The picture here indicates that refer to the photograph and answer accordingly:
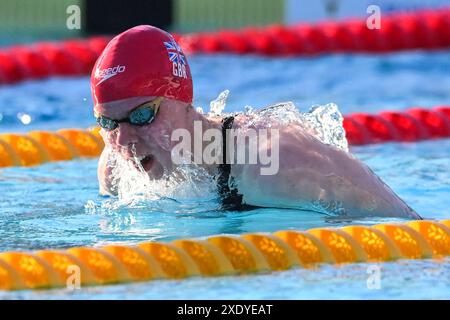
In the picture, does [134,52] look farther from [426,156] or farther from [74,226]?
[426,156]

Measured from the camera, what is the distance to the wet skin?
3727mm

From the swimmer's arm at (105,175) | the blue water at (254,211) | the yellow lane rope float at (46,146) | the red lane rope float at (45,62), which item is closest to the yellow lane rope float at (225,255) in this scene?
the blue water at (254,211)

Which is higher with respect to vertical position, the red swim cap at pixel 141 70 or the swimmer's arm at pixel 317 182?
the red swim cap at pixel 141 70

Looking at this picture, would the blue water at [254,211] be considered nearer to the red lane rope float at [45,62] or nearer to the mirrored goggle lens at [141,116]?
the red lane rope float at [45,62]

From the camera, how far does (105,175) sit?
424 centimetres

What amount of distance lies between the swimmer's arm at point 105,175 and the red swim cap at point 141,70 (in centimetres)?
39

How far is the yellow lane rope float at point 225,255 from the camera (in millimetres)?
3324

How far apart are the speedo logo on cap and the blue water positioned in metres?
0.56

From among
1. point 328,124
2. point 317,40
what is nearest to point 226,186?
point 328,124

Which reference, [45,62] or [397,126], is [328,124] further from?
[45,62]

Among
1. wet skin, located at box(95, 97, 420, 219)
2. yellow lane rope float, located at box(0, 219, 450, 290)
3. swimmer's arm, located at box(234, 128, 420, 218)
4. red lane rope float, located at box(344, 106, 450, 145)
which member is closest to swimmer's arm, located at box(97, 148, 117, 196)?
wet skin, located at box(95, 97, 420, 219)

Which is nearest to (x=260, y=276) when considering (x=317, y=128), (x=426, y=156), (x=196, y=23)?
(x=317, y=128)

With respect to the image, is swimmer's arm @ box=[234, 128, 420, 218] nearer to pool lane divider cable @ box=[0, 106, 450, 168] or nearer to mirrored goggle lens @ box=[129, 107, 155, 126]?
mirrored goggle lens @ box=[129, 107, 155, 126]

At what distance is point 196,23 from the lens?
460 inches
